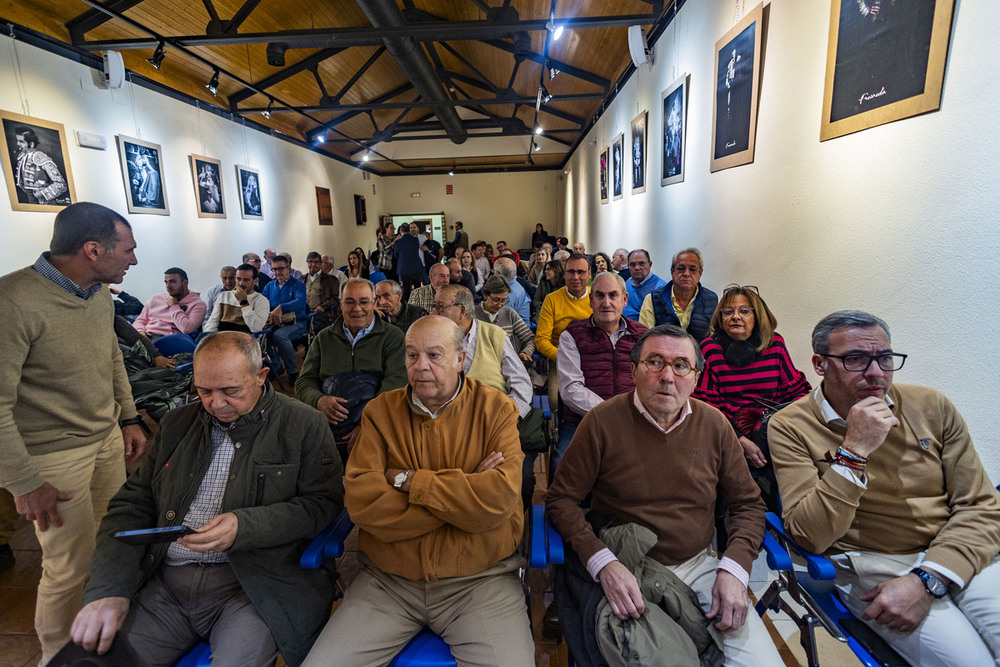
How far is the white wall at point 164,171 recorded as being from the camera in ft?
15.4

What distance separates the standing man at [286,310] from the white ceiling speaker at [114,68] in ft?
8.50

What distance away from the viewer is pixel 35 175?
187 inches

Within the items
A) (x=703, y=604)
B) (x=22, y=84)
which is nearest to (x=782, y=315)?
(x=703, y=604)

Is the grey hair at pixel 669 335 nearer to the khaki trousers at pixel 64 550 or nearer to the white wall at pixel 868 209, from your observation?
the white wall at pixel 868 209

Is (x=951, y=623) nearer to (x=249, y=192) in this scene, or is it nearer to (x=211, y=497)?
(x=211, y=497)

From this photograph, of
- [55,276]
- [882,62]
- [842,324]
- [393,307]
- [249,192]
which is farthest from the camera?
[249,192]

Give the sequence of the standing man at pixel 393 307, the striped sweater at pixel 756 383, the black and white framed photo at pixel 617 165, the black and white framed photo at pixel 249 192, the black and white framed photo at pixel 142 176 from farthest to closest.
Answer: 1. the black and white framed photo at pixel 249 192
2. the black and white framed photo at pixel 617 165
3. the black and white framed photo at pixel 142 176
4. the standing man at pixel 393 307
5. the striped sweater at pixel 756 383

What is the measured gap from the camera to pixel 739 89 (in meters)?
3.38

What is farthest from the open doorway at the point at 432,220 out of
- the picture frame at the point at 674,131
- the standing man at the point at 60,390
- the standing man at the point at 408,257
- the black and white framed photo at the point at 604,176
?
the standing man at the point at 60,390

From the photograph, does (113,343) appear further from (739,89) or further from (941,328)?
(739,89)

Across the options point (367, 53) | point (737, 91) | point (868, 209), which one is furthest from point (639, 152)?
point (367, 53)

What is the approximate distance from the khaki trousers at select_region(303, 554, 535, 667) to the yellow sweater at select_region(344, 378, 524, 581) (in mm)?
56

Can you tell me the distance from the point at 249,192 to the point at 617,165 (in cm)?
668

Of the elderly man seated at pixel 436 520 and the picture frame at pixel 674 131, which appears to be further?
the picture frame at pixel 674 131
